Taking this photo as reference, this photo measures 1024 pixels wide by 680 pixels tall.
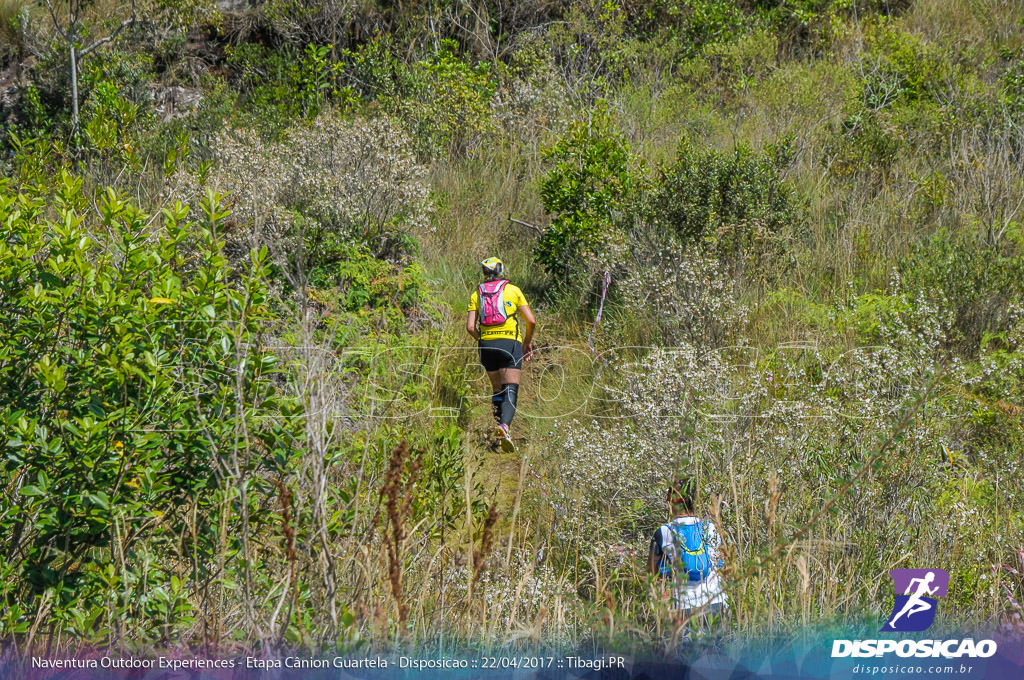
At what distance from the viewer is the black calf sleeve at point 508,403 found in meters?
7.61

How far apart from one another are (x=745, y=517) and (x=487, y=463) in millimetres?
3704

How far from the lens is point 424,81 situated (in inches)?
561

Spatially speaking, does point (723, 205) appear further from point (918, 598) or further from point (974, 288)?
point (918, 598)

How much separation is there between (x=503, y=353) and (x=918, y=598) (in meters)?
4.43

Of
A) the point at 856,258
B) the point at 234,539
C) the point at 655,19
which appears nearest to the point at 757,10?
the point at 655,19

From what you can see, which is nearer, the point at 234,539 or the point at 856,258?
the point at 234,539

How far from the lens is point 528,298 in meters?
10.5

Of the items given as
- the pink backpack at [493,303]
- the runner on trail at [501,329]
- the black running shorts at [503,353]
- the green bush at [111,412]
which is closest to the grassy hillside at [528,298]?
the green bush at [111,412]

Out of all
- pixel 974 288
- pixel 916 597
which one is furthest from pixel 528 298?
pixel 916 597

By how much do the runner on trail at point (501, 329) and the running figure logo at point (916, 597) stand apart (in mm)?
3924

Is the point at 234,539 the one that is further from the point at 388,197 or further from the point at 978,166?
the point at 978,166

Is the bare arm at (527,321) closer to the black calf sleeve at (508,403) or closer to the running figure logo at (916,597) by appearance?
the black calf sleeve at (508,403)

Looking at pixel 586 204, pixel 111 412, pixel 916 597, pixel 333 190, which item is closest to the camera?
pixel 111 412

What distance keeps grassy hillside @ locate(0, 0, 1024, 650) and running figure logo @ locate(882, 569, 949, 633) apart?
133mm
